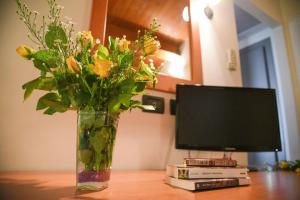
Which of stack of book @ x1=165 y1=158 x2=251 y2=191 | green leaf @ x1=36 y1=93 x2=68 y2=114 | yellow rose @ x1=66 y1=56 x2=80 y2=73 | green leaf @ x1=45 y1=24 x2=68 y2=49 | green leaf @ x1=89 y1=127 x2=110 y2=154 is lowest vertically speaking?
stack of book @ x1=165 y1=158 x2=251 y2=191

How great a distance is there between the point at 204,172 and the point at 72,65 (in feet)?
1.58

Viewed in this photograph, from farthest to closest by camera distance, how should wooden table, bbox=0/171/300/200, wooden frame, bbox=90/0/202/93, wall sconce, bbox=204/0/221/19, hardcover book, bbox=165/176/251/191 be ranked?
wall sconce, bbox=204/0/221/19
wooden frame, bbox=90/0/202/93
hardcover book, bbox=165/176/251/191
wooden table, bbox=0/171/300/200

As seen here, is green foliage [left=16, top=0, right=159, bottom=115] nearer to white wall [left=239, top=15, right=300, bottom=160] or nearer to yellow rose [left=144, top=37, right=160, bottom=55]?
yellow rose [left=144, top=37, right=160, bottom=55]

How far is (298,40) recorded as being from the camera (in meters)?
2.02

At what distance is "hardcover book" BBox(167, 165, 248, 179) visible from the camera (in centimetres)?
59

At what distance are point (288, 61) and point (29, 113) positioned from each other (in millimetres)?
2318

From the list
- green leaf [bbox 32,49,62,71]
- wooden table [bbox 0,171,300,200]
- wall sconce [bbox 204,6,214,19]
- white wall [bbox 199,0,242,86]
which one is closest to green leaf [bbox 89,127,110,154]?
wooden table [bbox 0,171,300,200]

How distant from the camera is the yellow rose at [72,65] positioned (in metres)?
0.48

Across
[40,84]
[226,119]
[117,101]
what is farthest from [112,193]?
[226,119]

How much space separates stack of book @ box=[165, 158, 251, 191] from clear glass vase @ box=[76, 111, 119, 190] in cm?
22

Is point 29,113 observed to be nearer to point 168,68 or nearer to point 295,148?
point 168,68

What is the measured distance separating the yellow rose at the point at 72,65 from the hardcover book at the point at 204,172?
409mm

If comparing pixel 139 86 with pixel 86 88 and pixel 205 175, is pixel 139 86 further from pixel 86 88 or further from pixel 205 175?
pixel 205 175

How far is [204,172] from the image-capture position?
0.60 meters
